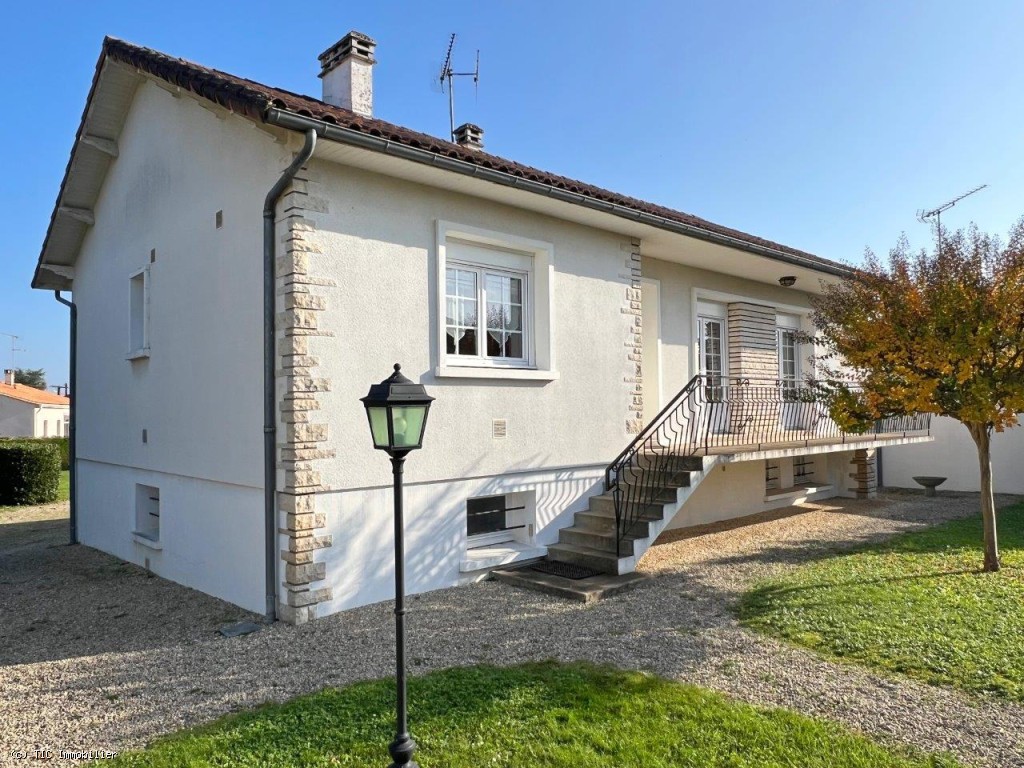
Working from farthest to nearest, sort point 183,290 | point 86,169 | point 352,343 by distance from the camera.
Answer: point 86,169 → point 183,290 → point 352,343

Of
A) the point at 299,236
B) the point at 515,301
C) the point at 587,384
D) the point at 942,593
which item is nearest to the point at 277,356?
the point at 299,236

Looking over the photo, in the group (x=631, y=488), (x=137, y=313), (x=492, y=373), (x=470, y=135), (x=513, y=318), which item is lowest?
(x=631, y=488)

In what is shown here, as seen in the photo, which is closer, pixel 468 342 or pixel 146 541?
pixel 468 342

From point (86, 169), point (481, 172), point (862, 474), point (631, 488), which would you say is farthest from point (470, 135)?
point (862, 474)

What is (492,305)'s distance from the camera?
8125mm

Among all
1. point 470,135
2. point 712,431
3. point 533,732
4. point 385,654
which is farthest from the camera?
point 470,135

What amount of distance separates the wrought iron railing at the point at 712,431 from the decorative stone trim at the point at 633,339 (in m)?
0.32

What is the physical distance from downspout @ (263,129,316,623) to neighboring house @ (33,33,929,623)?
33 millimetres

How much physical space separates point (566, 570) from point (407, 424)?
4569mm

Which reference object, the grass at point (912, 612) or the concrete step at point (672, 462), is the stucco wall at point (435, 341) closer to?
the concrete step at point (672, 462)

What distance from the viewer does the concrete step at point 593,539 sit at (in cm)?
754

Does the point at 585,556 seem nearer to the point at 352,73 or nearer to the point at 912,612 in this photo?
the point at 912,612

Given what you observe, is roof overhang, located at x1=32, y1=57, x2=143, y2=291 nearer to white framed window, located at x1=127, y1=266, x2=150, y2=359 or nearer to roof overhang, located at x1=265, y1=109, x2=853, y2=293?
white framed window, located at x1=127, y1=266, x2=150, y2=359

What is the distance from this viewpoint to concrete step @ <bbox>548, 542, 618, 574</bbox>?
738 cm
